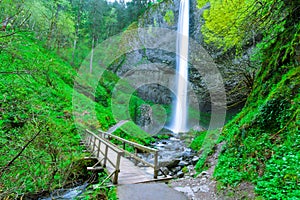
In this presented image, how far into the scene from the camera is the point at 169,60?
68.4 feet

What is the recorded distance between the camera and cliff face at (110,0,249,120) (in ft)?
47.7

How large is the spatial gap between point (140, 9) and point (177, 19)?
1126cm

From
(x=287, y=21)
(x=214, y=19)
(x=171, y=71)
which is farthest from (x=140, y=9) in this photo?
(x=287, y=21)

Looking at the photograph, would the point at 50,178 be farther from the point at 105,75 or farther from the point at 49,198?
the point at 105,75

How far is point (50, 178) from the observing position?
4957 millimetres

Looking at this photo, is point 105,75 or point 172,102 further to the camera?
point 105,75

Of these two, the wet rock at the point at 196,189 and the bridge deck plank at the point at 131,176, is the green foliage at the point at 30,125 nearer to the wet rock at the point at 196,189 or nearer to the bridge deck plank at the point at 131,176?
the bridge deck plank at the point at 131,176

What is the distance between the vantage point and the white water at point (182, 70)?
18719 mm

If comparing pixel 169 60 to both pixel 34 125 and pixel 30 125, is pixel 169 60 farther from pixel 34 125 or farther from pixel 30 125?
pixel 34 125

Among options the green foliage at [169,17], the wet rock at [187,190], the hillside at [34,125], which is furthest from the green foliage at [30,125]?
the green foliage at [169,17]

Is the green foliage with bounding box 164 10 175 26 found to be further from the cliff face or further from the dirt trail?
the dirt trail

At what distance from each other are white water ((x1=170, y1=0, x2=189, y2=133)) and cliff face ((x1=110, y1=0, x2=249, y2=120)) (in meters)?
0.60

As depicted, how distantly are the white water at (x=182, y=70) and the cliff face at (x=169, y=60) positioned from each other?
601 millimetres

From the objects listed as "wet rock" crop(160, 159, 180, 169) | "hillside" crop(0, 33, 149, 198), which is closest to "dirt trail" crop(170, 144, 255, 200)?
"wet rock" crop(160, 159, 180, 169)
